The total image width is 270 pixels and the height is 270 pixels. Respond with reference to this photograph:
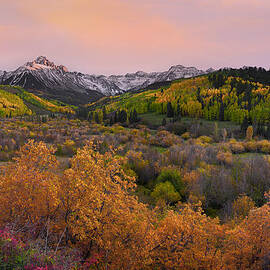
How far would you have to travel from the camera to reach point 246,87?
10231cm

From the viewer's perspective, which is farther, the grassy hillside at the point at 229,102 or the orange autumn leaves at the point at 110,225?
the grassy hillside at the point at 229,102

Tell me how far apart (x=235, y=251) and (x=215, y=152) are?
75.5ft

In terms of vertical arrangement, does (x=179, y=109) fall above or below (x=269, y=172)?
above

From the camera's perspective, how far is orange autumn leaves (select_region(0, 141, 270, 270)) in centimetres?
671

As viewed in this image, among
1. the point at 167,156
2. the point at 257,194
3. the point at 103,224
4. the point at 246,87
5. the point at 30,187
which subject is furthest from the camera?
the point at 246,87

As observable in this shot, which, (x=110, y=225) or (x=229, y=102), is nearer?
(x=110, y=225)

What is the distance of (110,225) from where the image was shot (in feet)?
22.4

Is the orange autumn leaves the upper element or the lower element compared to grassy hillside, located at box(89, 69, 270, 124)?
lower

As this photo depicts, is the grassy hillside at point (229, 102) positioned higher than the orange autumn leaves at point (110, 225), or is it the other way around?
the grassy hillside at point (229, 102)

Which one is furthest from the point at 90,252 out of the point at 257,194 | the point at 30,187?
the point at 257,194

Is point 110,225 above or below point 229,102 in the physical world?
below

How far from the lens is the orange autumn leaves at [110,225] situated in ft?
22.0

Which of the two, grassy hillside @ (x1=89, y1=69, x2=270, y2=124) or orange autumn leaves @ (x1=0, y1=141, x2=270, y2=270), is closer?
orange autumn leaves @ (x1=0, y1=141, x2=270, y2=270)

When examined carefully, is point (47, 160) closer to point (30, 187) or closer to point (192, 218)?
point (30, 187)
